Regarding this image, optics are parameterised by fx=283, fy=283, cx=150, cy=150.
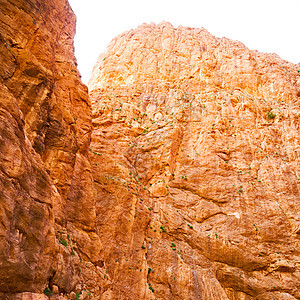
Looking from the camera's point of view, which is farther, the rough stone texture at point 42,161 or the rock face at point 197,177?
the rock face at point 197,177

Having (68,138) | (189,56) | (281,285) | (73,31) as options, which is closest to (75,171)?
(68,138)

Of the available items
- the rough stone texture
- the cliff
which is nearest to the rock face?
the cliff

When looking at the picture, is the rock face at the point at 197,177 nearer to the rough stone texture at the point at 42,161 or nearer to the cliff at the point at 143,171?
the cliff at the point at 143,171

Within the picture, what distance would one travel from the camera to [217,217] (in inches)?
845

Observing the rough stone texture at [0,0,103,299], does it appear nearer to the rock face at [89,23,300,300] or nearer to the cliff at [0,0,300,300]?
the cliff at [0,0,300,300]

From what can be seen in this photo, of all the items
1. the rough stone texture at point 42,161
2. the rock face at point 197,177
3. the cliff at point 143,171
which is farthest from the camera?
the rock face at point 197,177

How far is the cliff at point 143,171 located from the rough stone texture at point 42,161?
52 mm

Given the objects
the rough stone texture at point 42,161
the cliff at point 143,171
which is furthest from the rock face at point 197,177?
the rough stone texture at point 42,161

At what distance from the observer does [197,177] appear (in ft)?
77.3

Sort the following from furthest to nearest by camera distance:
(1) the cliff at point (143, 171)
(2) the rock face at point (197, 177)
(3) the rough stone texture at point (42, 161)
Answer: (2) the rock face at point (197, 177) → (1) the cliff at point (143, 171) → (3) the rough stone texture at point (42, 161)

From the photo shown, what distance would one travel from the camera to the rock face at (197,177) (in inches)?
708

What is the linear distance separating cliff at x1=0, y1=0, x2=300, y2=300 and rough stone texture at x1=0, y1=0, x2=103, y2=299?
52 mm

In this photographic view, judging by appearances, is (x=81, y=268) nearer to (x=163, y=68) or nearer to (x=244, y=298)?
(x=244, y=298)

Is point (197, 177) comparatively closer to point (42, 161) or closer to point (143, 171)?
point (143, 171)
